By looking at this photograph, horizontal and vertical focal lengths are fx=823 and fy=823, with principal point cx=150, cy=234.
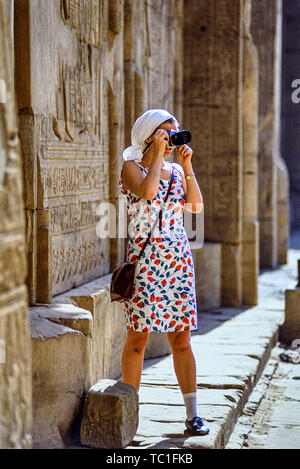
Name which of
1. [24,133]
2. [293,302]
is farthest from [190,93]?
[24,133]

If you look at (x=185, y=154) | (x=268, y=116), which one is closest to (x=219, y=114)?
(x=268, y=116)

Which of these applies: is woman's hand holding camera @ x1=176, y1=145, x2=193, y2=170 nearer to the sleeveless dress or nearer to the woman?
the woman

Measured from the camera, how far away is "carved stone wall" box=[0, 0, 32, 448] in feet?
8.21

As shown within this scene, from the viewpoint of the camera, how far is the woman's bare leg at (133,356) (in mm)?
4230

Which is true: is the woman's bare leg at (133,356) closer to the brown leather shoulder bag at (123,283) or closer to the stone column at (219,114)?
the brown leather shoulder bag at (123,283)

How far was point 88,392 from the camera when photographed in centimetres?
410

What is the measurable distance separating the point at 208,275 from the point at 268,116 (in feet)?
14.9

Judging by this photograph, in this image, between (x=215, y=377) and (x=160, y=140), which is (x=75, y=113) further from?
(x=215, y=377)

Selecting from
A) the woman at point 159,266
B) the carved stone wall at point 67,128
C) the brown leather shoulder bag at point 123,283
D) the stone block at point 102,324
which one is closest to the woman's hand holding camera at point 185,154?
the woman at point 159,266

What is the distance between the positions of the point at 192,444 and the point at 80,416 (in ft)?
1.90

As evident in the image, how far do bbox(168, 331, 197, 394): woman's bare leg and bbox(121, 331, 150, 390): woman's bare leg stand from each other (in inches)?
6.2

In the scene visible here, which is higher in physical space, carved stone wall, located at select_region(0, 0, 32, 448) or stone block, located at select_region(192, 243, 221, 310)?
carved stone wall, located at select_region(0, 0, 32, 448)

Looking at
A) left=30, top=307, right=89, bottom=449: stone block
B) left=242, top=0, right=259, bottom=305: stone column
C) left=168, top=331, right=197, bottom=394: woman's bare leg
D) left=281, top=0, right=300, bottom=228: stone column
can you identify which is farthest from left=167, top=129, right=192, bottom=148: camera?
left=281, top=0, right=300, bottom=228: stone column

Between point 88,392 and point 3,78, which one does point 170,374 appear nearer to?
point 88,392
